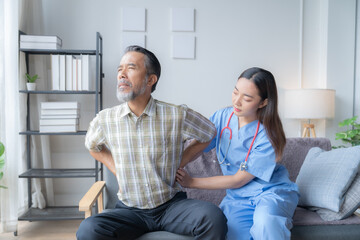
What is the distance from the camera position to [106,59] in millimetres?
2926

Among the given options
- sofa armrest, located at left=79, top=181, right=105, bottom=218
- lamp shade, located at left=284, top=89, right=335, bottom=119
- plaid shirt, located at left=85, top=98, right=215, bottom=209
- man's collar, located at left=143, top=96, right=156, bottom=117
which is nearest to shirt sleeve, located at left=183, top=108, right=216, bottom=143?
plaid shirt, located at left=85, top=98, right=215, bottom=209

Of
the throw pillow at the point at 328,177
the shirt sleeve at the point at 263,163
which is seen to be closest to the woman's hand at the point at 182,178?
the shirt sleeve at the point at 263,163

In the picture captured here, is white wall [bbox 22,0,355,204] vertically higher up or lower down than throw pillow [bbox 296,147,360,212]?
higher up

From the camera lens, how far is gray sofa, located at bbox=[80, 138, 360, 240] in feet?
4.98

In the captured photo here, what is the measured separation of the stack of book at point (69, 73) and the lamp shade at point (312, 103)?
6.20 feet

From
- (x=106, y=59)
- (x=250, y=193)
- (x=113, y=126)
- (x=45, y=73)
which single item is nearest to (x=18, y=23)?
(x=45, y=73)

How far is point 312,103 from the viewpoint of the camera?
275 centimetres

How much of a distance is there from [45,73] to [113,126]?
1.70 m

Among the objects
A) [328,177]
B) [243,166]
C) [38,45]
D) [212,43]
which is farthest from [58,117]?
[328,177]

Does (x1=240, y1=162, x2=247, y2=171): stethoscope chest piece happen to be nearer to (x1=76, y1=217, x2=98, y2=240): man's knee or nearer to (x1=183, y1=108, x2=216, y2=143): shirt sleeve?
(x1=183, y1=108, x2=216, y2=143): shirt sleeve

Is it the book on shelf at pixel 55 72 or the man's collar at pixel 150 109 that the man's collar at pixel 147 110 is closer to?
the man's collar at pixel 150 109

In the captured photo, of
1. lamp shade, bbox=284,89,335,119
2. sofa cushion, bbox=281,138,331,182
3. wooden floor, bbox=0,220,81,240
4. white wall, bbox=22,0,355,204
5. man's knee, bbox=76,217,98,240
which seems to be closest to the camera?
man's knee, bbox=76,217,98,240

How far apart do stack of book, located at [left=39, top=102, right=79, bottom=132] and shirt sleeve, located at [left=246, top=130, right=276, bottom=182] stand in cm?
163

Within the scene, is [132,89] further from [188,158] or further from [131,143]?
[188,158]
